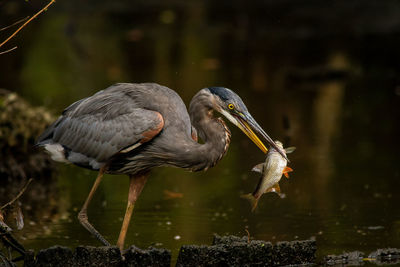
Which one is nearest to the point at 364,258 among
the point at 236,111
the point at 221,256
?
the point at 221,256

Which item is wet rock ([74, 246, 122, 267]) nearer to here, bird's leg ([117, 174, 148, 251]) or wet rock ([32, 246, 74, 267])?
wet rock ([32, 246, 74, 267])

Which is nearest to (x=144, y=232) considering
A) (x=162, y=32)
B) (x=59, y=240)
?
(x=59, y=240)

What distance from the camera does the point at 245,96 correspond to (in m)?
15.6

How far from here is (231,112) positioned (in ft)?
23.2

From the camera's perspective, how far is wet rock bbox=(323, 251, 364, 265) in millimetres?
7070

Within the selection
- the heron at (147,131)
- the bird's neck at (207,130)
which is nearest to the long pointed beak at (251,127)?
the heron at (147,131)

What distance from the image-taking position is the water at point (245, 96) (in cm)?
848

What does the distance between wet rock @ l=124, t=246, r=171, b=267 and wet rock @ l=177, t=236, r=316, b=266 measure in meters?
0.11

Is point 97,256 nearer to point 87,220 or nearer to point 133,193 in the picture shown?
Answer: point 87,220

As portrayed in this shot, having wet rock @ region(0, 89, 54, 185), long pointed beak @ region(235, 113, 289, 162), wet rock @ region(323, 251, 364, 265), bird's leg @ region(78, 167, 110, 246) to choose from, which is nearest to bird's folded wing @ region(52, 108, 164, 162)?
bird's leg @ region(78, 167, 110, 246)

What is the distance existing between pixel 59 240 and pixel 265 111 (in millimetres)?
6802

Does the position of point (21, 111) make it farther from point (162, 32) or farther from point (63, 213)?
point (162, 32)

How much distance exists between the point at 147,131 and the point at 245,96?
852cm

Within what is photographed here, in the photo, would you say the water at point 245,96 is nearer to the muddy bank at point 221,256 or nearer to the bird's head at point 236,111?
the muddy bank at point 221,256
